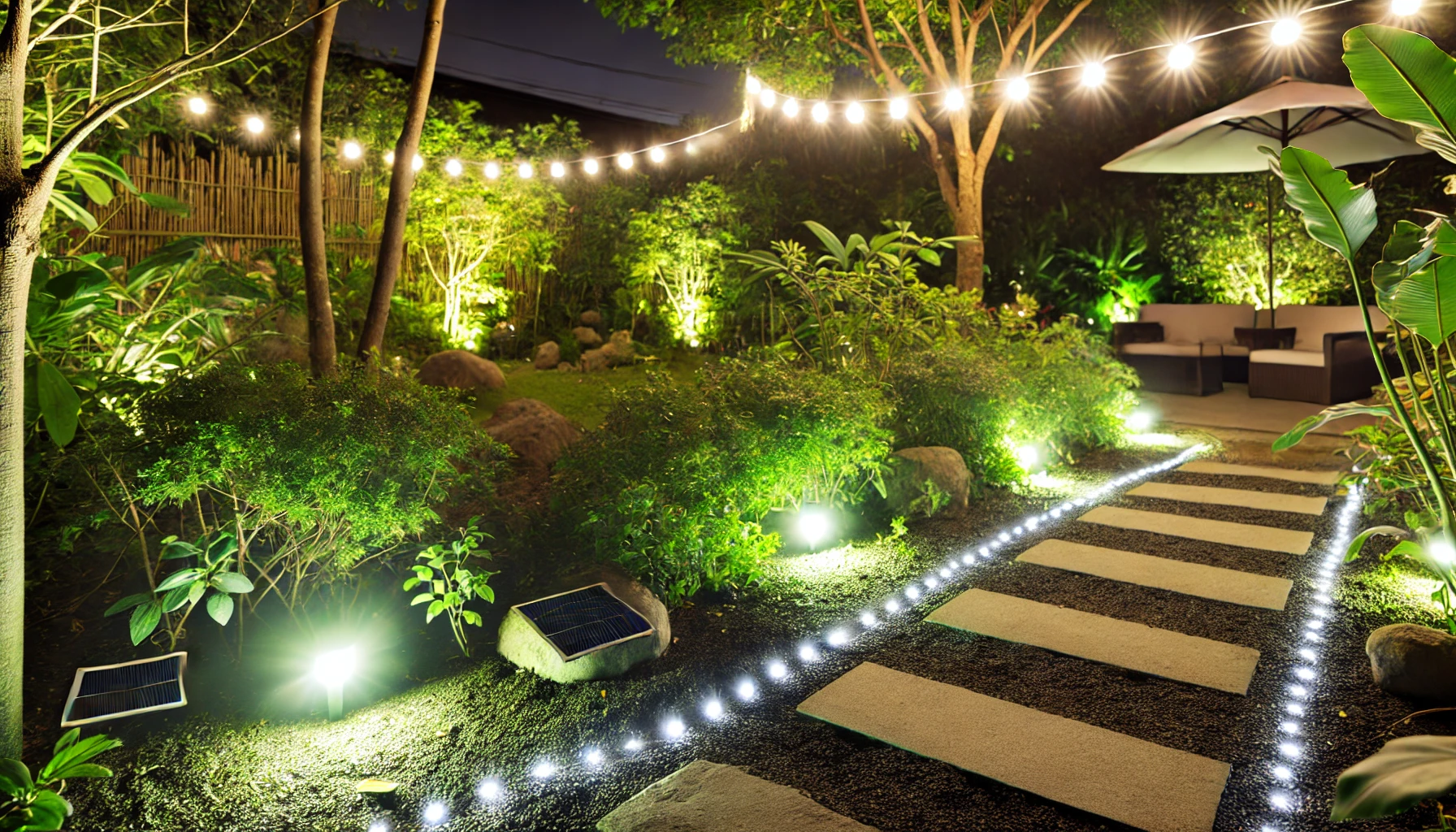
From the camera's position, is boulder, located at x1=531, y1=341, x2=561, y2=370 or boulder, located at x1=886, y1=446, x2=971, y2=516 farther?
boulder, located at x1=531, y1=341, x2=561, y2=370

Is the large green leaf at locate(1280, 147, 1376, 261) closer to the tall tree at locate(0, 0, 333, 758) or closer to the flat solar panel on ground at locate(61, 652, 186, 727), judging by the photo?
the tall tree at locate(0, 0, 333, 758)

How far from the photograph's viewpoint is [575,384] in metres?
8.01

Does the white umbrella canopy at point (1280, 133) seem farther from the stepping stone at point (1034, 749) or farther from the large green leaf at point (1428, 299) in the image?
the stepping stone at point (1034, 749)

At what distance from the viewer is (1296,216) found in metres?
8.97

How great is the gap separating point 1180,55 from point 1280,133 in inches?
153

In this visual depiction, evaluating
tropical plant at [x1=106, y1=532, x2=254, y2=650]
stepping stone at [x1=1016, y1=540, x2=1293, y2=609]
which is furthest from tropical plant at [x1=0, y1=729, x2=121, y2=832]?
stepping stone at [x1=1016, y1=540, x2=1293, y2=609]

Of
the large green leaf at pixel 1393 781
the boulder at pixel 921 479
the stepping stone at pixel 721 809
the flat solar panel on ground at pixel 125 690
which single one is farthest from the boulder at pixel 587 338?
the large green leaf at pixel 1393 781

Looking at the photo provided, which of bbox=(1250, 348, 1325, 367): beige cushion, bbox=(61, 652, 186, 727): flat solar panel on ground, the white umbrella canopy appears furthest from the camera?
the white umbrella canopy

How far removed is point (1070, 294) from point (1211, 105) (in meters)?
3.07

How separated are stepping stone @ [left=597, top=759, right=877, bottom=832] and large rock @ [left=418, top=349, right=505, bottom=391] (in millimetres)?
5241

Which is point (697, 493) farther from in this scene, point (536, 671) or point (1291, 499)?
point (1291, 499)

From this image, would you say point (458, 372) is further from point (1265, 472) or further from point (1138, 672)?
point (1265, 472)

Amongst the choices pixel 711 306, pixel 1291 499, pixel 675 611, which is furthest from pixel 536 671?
pixel 711 306

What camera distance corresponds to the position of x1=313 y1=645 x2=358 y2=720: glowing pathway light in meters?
2.32
